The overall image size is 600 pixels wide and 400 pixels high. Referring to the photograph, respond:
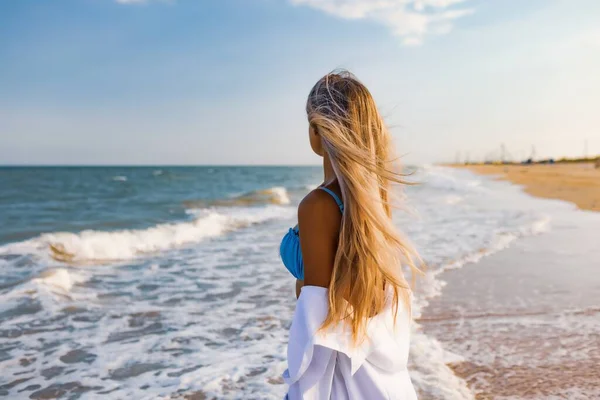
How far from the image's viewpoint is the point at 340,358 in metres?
1.85

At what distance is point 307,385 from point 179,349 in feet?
12.0

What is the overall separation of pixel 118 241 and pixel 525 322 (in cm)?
980

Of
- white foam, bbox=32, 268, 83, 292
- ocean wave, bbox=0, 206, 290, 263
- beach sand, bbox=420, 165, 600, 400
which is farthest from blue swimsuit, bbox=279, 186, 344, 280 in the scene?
ocean wave, bbox=0, 206, 290, 263

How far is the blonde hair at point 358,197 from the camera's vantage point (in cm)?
175

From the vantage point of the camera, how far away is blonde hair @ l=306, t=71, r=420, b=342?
1.75 metres

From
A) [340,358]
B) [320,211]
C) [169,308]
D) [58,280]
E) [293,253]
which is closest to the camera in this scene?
[320,211]

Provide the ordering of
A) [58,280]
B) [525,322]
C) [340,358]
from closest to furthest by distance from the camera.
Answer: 1. [340,358]
2. [525,322]
3. [58,280]

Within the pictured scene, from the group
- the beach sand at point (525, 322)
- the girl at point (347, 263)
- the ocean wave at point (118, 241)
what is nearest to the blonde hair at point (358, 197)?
the girl at point (347, 263)

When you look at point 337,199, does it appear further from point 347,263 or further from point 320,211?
point 347,263

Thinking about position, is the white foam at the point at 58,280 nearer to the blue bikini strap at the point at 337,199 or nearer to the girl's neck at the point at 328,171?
the girl's neck at the point at 328,171

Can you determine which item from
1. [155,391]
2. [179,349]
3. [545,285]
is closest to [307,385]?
[155,391]

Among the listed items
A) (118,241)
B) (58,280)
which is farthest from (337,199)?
(118,241)

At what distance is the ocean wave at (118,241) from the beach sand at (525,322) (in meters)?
7.31

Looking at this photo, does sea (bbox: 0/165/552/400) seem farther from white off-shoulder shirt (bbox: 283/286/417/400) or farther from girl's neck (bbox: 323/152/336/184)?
white off-shoulder shirt (bbox: 283/286/417/400)
